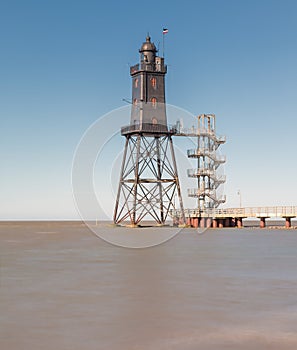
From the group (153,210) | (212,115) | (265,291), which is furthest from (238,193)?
(265,291)

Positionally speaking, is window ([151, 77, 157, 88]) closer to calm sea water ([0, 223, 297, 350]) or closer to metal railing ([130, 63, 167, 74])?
metal railing ([130, 63, 167, 74])

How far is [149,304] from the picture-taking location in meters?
13.3

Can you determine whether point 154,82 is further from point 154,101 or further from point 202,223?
point 202,223

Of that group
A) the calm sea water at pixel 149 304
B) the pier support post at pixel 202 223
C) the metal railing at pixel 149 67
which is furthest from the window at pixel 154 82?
the calm sea water at pixel 149 304

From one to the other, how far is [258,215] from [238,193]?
1868 centimetres

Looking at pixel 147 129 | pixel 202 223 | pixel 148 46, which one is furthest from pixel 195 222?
pixel 148 46

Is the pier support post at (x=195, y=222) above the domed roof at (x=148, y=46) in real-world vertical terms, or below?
below

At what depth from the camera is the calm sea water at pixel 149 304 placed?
9.96 metres

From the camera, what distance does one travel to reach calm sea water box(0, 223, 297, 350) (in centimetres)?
996

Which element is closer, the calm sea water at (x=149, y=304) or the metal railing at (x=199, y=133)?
the calm sea water at (x=149, y=304)

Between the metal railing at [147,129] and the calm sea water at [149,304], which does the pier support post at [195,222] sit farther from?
the calm sea water at [149,304]

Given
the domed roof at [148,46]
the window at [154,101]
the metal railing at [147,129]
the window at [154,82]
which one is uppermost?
the domed roof at [148,46]

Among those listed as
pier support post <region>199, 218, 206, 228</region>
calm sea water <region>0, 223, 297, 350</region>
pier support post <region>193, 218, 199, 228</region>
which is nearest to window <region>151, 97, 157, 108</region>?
pier support post <region>193, 218, 199, 228</region>

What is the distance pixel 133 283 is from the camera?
17.0 m
